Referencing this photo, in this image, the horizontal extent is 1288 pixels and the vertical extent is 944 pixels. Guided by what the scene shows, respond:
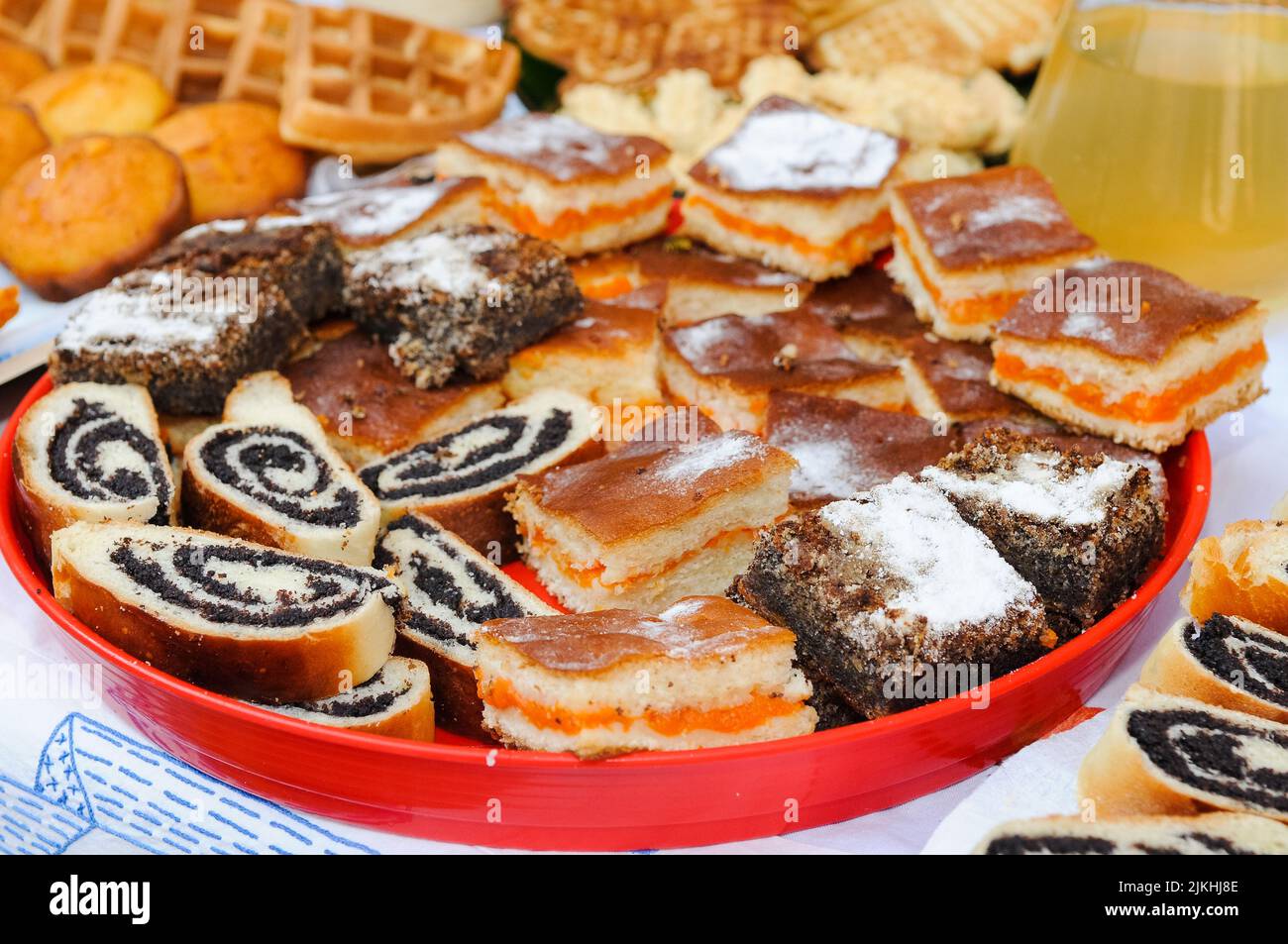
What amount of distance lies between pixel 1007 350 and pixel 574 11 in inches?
134

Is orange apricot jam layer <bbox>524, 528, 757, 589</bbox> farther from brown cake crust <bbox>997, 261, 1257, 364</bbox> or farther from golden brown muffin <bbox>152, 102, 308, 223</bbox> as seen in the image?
golden brown muffin <bbox>152, 102, 308, 223</bbox>

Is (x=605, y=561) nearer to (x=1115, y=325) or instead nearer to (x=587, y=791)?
(x=587, y=791)

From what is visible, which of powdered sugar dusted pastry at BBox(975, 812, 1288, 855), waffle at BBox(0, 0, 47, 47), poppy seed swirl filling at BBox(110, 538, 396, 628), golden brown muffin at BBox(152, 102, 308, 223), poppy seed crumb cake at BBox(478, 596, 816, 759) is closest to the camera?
powdered sugar dusted pastry at BBox(975, 812, 1288, 855)

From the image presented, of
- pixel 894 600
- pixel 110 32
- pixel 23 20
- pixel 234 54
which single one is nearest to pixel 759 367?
pixel 894 600

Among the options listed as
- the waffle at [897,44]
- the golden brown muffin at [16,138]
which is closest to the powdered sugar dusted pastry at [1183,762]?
the waffle at [897,44]

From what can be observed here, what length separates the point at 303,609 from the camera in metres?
2.54

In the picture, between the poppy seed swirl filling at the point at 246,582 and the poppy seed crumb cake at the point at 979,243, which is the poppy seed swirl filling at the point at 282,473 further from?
the poppy seed crumb cake at the point at 979,243

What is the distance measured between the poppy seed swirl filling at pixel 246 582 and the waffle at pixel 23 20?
3676 mm

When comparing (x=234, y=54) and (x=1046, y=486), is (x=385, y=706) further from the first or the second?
(x=234, y=54)

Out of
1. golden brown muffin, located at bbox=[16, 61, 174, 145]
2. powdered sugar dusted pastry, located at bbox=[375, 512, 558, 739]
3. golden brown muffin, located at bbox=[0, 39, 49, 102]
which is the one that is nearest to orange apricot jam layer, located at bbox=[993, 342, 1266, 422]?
powdered sugar dusted pastry, located at bbox=[375, 512, 558, 739]

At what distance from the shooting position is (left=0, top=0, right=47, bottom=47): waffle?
5.28 meters

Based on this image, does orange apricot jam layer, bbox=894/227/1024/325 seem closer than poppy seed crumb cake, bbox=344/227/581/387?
No

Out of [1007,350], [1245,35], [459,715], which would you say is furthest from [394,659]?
[1245,35]

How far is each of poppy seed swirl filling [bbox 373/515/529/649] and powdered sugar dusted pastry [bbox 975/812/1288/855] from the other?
1.26m
